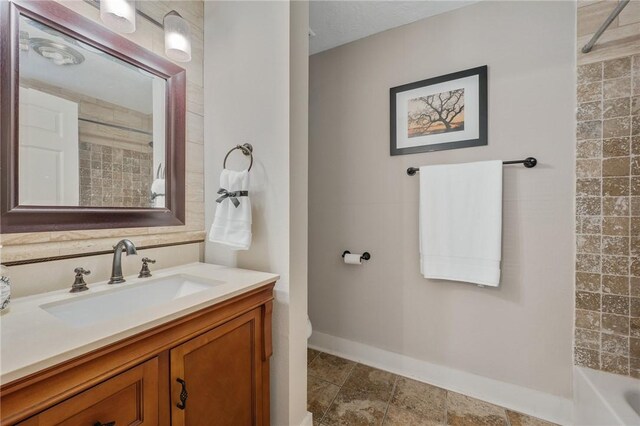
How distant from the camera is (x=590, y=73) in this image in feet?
4.00

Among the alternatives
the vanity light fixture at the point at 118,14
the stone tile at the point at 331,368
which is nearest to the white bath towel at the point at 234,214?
the vanity light fixture at the point at 118,14

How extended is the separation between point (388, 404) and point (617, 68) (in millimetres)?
2019

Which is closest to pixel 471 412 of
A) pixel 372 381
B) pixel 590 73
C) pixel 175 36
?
pixel 372 381

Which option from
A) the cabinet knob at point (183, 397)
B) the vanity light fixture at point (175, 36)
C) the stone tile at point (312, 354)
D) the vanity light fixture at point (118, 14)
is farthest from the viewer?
the stone tile at point (312, 354)

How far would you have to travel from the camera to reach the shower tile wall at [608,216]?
1.14 meters

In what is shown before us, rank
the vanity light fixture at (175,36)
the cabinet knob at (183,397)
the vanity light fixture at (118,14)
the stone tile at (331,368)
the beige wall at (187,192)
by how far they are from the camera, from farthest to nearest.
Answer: the stone tile at (331,368) < the vanity light fixture at (175,36) < the vanity light fixture at (118,14) < the beige wall at (187,192) < the cabinet knob at (183,397)

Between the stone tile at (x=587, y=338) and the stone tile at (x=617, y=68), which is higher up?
the stone tile at (x=617, y=68)

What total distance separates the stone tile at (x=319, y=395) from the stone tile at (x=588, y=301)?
1.38m

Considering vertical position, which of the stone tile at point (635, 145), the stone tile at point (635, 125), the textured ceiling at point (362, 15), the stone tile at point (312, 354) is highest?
the textured ceiling at point (362, 15)

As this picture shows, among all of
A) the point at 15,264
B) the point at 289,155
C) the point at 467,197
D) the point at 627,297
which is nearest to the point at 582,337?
the point at 627,297

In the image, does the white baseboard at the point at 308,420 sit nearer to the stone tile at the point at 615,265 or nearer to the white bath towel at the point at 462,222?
the white bath towel at the point at 462,222

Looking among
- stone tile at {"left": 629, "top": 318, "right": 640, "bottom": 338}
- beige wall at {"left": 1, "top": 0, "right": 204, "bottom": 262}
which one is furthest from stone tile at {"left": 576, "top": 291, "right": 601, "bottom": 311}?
beige wall at {"left": 1, "top": 0, "right": 204, "bottom": 262}

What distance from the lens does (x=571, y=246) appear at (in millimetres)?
1373

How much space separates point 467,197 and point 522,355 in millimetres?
941
